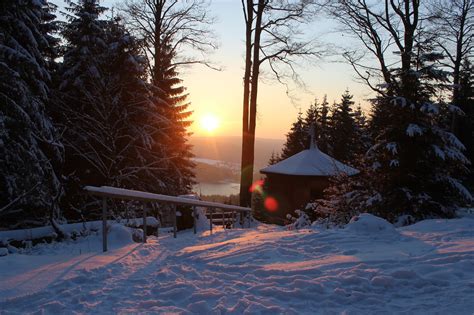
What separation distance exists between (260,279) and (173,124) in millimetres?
15947

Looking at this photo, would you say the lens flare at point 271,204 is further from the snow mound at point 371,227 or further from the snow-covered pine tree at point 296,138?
the snow-covered pine tree at point 296,138

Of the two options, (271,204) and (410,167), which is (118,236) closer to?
(410,167)

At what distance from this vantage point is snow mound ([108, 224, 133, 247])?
279 inches

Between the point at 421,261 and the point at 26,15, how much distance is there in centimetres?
1291

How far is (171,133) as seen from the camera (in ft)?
69.5

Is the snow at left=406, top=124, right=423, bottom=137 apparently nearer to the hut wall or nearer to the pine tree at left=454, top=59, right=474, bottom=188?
the hut wall

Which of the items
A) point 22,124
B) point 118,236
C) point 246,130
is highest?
point 246,130

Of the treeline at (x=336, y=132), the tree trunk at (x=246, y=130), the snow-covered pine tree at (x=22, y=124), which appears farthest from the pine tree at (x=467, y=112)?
the snow-covered pine tree at (x=22, y=124)

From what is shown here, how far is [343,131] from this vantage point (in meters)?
43.1

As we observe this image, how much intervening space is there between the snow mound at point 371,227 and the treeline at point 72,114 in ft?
26.8

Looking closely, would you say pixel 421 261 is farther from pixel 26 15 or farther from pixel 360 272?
pixel 26 15

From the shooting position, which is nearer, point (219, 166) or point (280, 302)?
point (280, 302)

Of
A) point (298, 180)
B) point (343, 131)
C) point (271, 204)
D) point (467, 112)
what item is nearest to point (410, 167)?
point (298, 180)

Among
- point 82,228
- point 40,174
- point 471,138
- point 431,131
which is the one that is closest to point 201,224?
point 82,228
